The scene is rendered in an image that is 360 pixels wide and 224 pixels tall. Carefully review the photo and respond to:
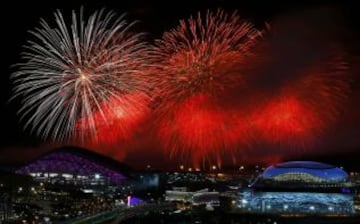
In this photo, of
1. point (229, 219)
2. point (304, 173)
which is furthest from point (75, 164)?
point (229, 219)

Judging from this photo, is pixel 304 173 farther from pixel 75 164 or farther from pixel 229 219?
pixel 75 164

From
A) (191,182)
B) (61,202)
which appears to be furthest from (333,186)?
(61,202)

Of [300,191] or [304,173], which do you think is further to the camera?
[304,173]

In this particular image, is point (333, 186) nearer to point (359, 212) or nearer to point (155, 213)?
point (359, 212)

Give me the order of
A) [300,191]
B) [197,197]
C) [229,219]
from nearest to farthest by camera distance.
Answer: [229,219]
[197,197]
[300,191]

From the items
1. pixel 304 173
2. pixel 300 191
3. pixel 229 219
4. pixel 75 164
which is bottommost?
pixel 229 219

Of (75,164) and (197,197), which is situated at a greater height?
(75,164)

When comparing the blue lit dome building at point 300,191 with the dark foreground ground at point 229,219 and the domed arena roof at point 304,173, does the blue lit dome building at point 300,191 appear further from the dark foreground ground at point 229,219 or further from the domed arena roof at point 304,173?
the dark foreground ground at point 229,219
